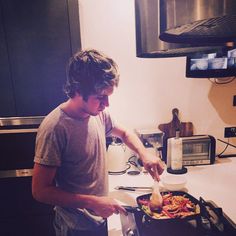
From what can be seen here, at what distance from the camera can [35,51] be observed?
1.46 meters

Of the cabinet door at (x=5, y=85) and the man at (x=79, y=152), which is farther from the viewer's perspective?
the cabinet door at (x=5, y=85)

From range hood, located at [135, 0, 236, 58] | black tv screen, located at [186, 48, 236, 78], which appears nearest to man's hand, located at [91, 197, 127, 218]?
range hood, located at [135, 0, 236, 58]

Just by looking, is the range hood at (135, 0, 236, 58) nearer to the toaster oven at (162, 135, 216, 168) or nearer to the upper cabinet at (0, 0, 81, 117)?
the upper cabinet at (0, 0, 81, 117)

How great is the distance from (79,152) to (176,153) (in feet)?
2.68

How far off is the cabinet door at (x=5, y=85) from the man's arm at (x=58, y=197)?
70cm

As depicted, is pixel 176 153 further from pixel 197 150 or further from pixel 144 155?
pixel 144 155

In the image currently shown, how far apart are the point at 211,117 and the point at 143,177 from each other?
821 mm

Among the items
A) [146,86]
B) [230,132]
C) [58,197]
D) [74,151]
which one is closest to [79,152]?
[74,151]

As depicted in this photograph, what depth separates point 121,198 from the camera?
4.40ft

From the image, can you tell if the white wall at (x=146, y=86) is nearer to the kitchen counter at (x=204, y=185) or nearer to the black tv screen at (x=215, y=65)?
the black tv screen at (x=215, y=65)

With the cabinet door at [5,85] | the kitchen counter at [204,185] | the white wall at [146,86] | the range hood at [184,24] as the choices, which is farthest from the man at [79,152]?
the white wall at [146,86]

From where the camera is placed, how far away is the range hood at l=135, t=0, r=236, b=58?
0.46 m

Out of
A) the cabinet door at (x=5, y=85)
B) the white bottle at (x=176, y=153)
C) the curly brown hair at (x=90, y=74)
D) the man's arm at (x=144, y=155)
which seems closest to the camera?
the curly brown hair at (x=90, y=74)

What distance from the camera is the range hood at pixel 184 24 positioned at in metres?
0.46
